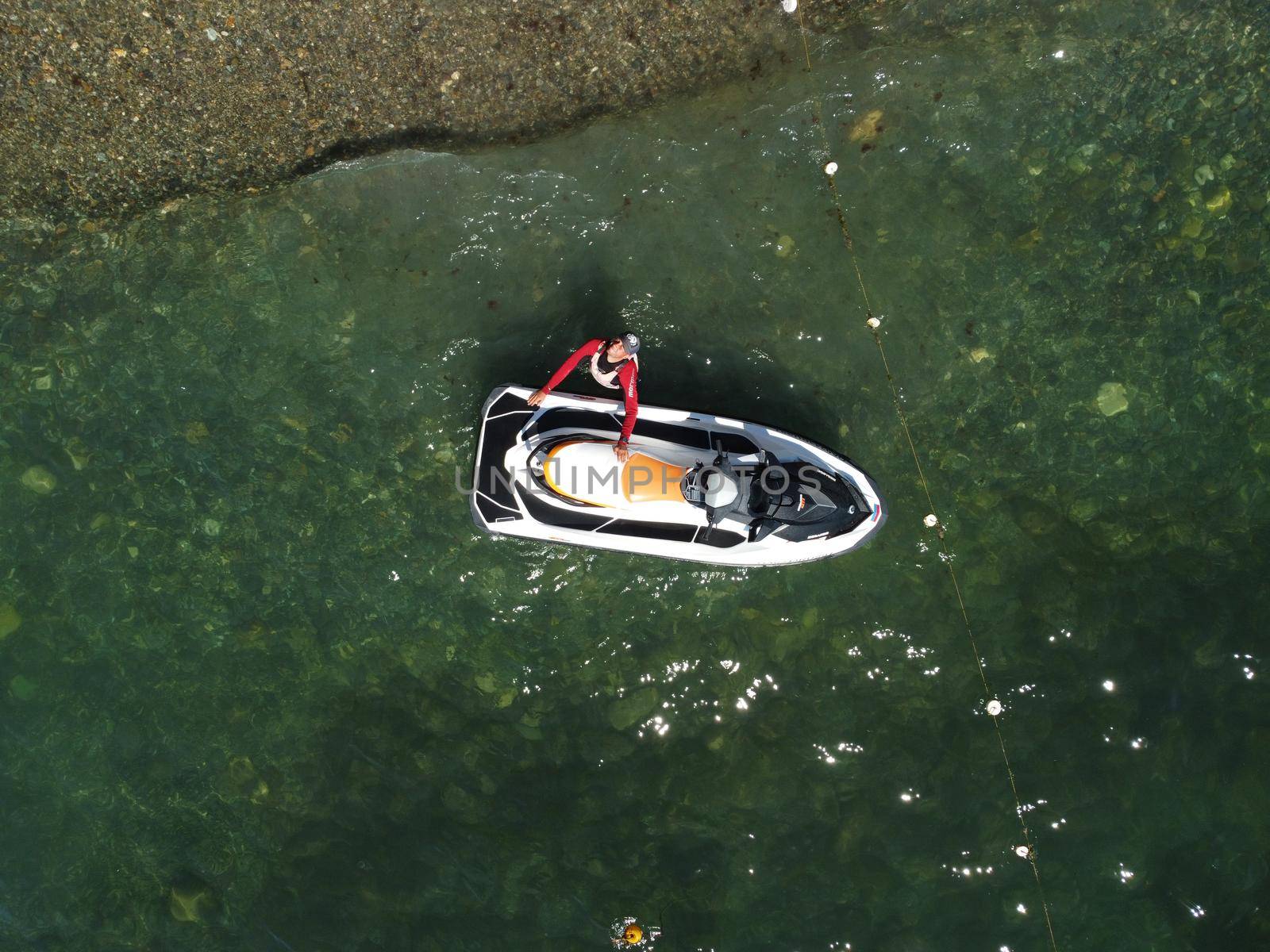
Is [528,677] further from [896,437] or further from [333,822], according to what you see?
[896,437]

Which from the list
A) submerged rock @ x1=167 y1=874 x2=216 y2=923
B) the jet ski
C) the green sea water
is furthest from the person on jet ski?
submerged rock @ x1=167 y1=874 x2=216 y2=923

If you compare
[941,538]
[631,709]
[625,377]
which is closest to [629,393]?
[625,377]

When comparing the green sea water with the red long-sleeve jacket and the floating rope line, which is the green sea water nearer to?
the floating rope line

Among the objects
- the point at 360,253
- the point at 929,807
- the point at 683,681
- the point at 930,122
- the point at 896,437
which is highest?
the point at 930,122

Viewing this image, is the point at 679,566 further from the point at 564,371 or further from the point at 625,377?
the point at 564,371

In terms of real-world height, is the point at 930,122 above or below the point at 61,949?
above

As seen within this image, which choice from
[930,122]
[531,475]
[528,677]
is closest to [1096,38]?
[930,122]

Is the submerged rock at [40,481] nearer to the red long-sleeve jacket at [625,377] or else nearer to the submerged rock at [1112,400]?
the red long-sleeve jacket at [625,377]
